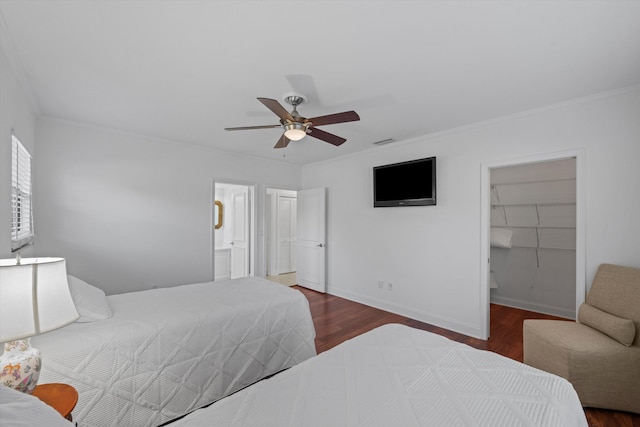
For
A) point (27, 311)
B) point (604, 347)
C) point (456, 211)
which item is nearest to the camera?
point (27, 311)

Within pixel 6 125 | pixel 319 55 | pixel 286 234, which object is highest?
pixel 319 55

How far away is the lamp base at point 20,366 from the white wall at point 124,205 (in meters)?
2.49

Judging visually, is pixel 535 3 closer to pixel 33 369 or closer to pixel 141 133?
pixel 33 369

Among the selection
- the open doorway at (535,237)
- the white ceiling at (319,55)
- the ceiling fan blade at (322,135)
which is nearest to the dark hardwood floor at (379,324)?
the open doorway at (535,237)

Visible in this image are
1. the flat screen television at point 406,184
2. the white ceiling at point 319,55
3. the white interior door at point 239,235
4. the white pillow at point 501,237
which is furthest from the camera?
the white interior door at point 239,235

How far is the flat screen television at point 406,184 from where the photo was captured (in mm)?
3688

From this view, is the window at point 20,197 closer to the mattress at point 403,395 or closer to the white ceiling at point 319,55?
the white ceiling at point 319,55

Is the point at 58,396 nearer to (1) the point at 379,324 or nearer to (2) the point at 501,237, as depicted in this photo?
(1) the point at 379,324

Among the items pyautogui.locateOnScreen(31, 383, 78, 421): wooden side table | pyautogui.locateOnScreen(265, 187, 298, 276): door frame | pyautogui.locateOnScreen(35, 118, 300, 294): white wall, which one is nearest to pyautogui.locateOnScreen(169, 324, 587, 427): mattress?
pyautogui.locateOnScreen(31, 383, 78, 421): wooden side table

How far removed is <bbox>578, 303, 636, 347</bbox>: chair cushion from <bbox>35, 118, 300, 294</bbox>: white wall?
4429 mm

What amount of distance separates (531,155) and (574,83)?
758 millimetres

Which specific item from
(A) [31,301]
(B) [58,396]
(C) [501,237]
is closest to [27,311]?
(A) [31,301]

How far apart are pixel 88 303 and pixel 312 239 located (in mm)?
3725

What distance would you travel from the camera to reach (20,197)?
2.49 m
